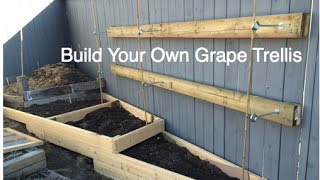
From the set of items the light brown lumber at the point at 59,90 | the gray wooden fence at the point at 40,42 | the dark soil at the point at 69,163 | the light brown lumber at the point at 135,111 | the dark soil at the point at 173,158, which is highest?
the gray wooden fence at the point at 40,42

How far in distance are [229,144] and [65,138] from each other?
7.27 ft

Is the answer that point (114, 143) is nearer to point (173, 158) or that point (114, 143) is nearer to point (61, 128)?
point (173, 158)

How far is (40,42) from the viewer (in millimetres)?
6414

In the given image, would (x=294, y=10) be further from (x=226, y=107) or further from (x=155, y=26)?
(x=155, y=26)

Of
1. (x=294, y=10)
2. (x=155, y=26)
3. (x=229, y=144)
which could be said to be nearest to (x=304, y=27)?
(x=294, y=10)

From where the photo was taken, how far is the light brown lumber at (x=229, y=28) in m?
2.20

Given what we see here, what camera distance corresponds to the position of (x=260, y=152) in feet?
9.23

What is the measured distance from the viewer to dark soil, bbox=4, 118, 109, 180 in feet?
11.9

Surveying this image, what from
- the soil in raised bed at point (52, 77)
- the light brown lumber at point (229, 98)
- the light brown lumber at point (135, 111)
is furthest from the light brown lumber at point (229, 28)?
the soil in raised bed at point (52, 77)

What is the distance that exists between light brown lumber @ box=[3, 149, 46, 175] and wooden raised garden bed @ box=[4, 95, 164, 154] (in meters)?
0.50

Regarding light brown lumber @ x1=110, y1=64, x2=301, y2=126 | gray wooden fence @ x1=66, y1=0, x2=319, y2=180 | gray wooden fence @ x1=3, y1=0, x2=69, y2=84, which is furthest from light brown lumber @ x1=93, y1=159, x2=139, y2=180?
gray wooden fence @ x1=3, y1=0, x2=69, y2=84

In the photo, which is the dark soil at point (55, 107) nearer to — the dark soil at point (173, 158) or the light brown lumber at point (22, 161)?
the light brown lumber at point (22, 161)

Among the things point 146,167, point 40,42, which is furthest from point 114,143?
point 40,42

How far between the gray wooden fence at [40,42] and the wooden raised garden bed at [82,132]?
4.50ft
